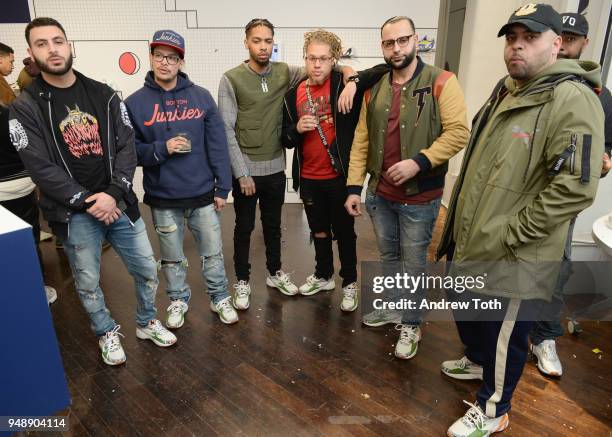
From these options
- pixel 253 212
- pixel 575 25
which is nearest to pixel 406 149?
pixel 575 25

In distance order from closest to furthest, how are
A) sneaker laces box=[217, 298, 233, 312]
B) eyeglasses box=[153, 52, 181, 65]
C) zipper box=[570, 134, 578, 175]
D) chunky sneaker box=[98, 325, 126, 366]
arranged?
zipper box=[570, 134, 578, 175] → eyeglasses box=[153, 52, 181, 65] → chunky sneaker box=[98, 325, 126, 366] → sneaker laces box=[217, 298, 233, 312]

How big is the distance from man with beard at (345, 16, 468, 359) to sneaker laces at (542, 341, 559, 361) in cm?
61

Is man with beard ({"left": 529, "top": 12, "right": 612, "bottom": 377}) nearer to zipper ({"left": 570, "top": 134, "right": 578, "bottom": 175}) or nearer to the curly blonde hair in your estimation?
zipper ({"left": 570, "top": 134, "right": 578, "bottom": 175})

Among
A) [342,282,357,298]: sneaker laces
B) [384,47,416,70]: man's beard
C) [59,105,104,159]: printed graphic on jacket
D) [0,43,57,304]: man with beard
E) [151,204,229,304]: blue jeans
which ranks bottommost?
[342,282,357,298]: sneaker laces

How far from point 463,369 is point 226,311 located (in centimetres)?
133

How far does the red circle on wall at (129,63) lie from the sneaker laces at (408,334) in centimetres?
381

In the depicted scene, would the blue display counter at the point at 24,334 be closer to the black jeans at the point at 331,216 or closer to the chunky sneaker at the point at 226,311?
the chunky sneaker at the point at 226,311

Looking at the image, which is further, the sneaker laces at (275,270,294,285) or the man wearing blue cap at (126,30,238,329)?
the sneaker laces at (275,270,294,285)

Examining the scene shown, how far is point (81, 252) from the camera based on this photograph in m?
2.03

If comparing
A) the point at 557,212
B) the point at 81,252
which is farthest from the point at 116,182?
the point at 557,212

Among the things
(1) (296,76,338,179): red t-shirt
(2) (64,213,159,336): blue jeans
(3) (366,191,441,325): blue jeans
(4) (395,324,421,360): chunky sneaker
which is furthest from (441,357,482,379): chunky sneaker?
(2) (64,213,159,336): blue jeans

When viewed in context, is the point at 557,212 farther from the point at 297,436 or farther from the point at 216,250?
the point at 216,250

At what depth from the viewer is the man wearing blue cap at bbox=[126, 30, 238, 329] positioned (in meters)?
2.18

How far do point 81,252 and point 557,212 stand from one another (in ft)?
6.33
